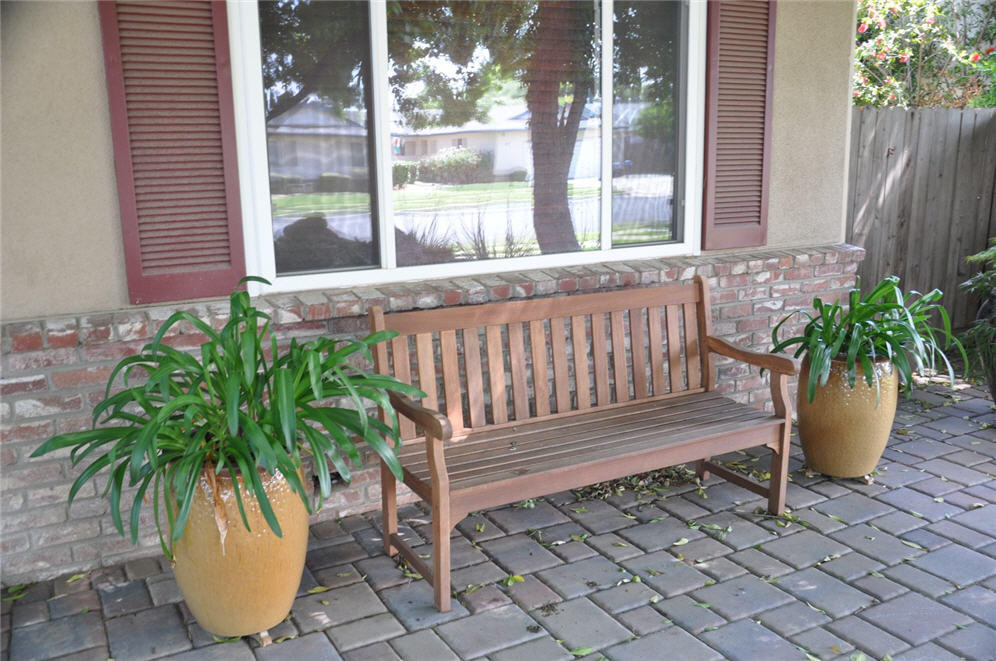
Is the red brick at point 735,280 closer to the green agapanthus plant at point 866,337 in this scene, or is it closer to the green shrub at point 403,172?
the green agapanthus plant at point 866,337

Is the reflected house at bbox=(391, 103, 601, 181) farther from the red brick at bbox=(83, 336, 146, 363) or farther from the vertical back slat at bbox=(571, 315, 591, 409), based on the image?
the red brick at bbox=(83, 336, 146, 363)

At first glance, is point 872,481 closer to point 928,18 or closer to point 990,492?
point 990,492

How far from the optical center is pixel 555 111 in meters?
3.73

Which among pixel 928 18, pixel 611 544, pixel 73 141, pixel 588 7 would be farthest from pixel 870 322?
pixel 928 18

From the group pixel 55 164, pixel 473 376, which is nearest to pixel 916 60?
pixel 473 376

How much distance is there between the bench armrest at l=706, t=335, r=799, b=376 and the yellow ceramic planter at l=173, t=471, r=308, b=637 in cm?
193

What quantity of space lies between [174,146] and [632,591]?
7.36ft

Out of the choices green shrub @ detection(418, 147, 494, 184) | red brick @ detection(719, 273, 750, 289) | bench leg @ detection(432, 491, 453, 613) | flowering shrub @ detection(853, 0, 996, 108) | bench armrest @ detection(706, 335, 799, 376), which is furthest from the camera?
flowering shrub @ detection(853, 0, 996, 108)

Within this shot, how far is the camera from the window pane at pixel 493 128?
3424 millimetres

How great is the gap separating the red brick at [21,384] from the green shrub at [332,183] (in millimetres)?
1216

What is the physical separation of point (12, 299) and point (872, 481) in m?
3.56

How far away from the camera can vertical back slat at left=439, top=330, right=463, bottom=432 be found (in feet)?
10.5

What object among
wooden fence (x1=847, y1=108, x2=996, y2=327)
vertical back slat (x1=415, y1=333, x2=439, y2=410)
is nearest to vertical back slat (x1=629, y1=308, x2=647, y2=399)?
vertical back slat (x1=415, y1=333, x2=439, y2=410)

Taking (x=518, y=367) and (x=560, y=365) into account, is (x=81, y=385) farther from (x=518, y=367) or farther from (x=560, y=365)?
(x=560, y=365)
